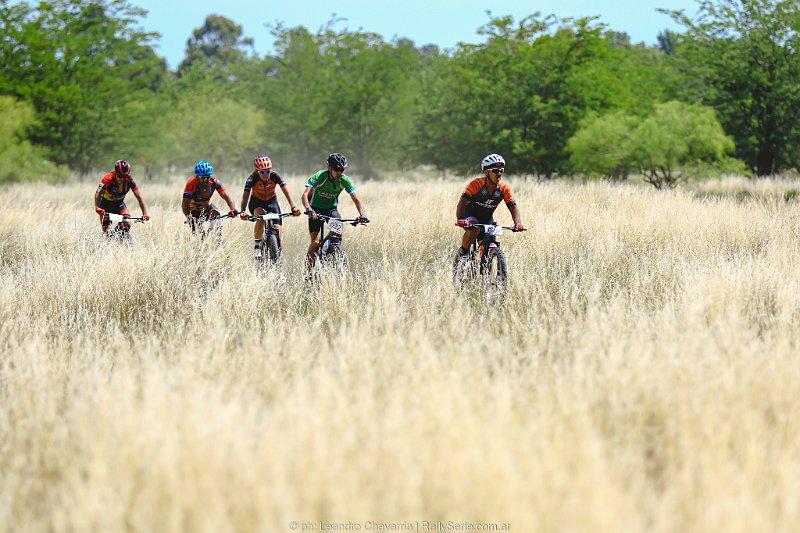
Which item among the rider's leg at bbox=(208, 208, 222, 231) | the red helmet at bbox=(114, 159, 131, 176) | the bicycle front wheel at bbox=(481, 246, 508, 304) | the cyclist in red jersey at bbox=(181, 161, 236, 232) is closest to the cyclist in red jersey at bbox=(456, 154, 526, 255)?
the bicycle front wheel at bbox=(481, 246, 508, 304)

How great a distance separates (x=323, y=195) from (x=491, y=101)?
22.9 m

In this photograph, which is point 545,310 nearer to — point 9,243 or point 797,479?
point 797,479

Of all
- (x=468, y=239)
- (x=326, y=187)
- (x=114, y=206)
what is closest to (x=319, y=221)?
(x=326, y=187)

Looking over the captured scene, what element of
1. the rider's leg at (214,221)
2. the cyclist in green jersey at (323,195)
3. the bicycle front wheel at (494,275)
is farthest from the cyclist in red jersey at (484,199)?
the rider's leg at (214,221)

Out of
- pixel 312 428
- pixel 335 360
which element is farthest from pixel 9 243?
pixel 312 428

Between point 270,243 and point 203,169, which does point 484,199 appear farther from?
point 203,169

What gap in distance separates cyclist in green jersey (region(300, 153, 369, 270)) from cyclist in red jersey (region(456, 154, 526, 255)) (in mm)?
1437

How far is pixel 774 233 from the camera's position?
1004 centimetres

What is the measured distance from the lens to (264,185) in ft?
33.7

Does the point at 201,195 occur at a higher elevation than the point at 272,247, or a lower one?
higher

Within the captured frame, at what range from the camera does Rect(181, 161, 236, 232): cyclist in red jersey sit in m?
10.2

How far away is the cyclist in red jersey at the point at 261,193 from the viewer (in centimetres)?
991

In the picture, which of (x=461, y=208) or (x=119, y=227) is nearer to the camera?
(x=461, y=208)

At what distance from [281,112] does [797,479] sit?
44164 millimetres
